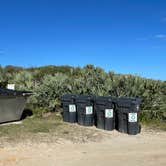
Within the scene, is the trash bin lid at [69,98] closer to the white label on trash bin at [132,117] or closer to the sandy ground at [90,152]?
Result: the white label on trash bin at [132,117]

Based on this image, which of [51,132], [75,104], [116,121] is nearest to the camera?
[51,132]

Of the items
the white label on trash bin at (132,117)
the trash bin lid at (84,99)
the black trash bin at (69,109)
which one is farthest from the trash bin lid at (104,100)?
the black trash bin at (69,109)

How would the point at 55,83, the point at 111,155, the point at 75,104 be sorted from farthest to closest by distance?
the point at 55,83 → the point at 75,104 → the point at 111,155

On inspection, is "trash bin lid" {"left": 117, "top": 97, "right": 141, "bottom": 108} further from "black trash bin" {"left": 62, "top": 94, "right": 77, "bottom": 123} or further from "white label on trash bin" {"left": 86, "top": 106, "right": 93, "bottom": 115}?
"black trash bin" {"left": 62, "top": 94, "right": 77, "bottom": 123}

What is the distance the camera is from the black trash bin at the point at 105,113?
12.2m

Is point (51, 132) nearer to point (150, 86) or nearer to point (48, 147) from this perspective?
point (48, 147)

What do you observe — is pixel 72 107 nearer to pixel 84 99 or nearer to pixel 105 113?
pixel 84 99

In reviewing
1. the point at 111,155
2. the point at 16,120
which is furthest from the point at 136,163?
the point at 16,120

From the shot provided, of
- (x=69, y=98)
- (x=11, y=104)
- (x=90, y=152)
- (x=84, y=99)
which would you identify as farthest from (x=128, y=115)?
(x=11, y=104)

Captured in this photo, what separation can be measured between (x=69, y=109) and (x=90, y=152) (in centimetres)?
472

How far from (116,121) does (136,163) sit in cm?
421

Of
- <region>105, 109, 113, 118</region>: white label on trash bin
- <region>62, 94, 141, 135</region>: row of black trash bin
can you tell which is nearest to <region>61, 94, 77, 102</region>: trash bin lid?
<region>62, 94, 141, 135</region>: row of black trash bin

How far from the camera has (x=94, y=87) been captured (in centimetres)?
1525

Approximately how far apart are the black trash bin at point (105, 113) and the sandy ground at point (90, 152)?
A: 1126 millimetres
